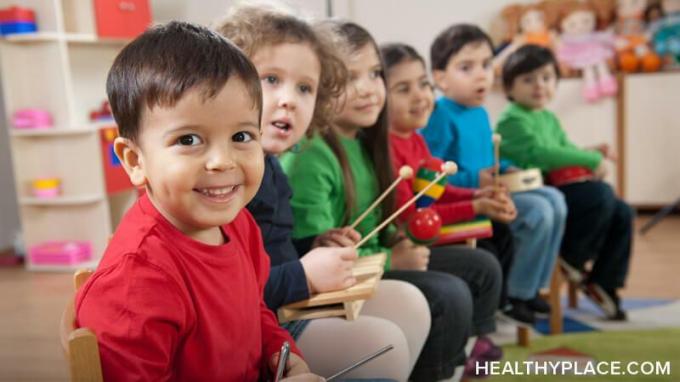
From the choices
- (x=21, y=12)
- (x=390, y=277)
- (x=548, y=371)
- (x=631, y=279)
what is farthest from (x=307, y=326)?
(x=21, y=12)

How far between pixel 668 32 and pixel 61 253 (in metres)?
2.80

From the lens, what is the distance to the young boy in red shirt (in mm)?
612

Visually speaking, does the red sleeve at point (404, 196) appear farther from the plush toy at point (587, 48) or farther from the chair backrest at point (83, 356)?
the plush toy at point (587, 48)

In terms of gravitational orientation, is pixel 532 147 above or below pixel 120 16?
below

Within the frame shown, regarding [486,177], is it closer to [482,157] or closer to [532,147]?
[482,157]

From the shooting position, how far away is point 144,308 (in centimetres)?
61

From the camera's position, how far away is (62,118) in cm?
280

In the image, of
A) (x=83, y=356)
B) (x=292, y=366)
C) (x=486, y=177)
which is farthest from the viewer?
(x=486, y=177)

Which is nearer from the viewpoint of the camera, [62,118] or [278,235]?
[278,235]

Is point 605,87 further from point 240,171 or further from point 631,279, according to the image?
point 240,171

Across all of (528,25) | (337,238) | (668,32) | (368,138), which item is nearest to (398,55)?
(368,138)

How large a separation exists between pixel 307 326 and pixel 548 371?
734 mm

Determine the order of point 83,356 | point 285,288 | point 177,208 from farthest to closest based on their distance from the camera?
point 285,288 → point 177,208 → point 83,356

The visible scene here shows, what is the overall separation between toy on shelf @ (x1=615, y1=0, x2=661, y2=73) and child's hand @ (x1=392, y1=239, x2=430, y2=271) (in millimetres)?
2430
